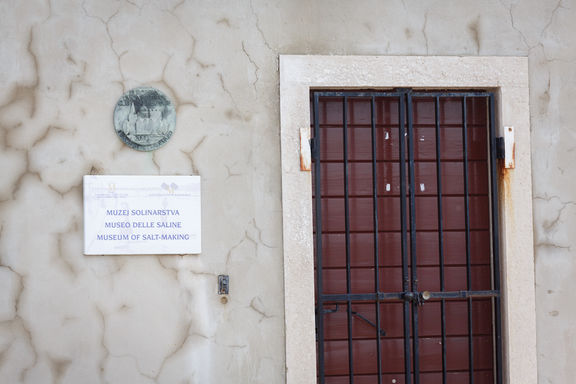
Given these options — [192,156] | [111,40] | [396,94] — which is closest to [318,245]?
[192,156]

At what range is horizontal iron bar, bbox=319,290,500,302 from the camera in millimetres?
3588

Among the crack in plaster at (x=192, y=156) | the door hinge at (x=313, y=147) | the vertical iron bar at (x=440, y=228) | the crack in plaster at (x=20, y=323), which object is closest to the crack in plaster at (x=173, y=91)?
the crack in plaster at (x=192, y=156)

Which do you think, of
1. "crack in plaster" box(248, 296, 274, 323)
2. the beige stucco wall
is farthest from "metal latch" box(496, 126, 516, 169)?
"crack in plaster" box(248, 296, 274, 323)

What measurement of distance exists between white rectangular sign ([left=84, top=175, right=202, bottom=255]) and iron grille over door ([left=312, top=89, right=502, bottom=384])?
28.3 inches

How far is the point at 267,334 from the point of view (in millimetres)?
3520

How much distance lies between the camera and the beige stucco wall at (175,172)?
3412 mm

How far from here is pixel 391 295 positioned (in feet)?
11.9

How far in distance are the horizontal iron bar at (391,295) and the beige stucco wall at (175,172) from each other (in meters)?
0.27

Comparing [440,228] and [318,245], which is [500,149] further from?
[318,245]

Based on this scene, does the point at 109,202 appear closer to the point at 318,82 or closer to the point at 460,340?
the point at 318,82

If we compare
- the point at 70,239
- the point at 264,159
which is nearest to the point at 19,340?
the point at 70,239

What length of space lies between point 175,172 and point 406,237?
4.45 ft

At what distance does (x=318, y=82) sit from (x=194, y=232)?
42.7 inches

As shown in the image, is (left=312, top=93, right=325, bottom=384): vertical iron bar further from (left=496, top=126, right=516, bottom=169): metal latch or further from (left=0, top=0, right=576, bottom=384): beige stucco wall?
(left=496, top=126, right=516, bottom=169): metal latch
